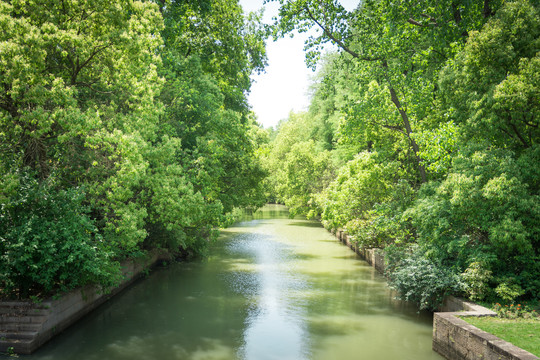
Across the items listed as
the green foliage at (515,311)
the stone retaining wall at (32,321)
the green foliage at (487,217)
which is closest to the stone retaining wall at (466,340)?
the green foliage at (515,311)

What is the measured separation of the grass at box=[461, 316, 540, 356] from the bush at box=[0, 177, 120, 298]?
9.27 metres

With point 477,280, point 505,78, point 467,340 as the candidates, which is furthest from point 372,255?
point 467,340

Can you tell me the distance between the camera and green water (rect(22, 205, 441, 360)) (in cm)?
1044

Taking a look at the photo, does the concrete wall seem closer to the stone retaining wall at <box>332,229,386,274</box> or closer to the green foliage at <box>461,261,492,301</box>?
the green foliage at <box>461,261,492,301</box>

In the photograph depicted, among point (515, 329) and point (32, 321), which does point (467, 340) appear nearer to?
point (515, 329)

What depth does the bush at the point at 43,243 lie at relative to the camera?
9.94 metres

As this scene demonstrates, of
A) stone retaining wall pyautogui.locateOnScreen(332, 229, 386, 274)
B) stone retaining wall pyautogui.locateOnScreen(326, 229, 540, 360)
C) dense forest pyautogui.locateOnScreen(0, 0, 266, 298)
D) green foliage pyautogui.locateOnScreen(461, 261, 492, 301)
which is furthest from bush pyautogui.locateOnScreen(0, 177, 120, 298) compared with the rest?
stone retaining wall pyautogui.locateOnScreen(332, 229, 386, 274)

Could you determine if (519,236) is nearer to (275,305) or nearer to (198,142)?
(275,305)

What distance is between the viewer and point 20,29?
9.77 metres

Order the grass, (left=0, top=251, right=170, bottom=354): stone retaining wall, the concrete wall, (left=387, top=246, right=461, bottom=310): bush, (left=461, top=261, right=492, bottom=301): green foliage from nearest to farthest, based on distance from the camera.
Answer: the concrete wall < the grass < (left=0, top=251, right=170, bottom=354): stone retaining wall < (left=461, top=261, right=492, bottom=301): green foliage < (left=387, top=246, right=461, bottom=310): bush

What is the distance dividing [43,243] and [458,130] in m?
12.1

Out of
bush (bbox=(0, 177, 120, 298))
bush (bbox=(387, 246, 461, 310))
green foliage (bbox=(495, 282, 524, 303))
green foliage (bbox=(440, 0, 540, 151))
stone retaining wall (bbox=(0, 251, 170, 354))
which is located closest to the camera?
stone retaining wall (bbox=(0, 251, 170, 354))

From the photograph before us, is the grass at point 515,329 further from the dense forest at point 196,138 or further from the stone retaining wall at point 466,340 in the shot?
the dense forest at point 196,138

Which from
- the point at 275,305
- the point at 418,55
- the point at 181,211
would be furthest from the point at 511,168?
the point at 181,211
